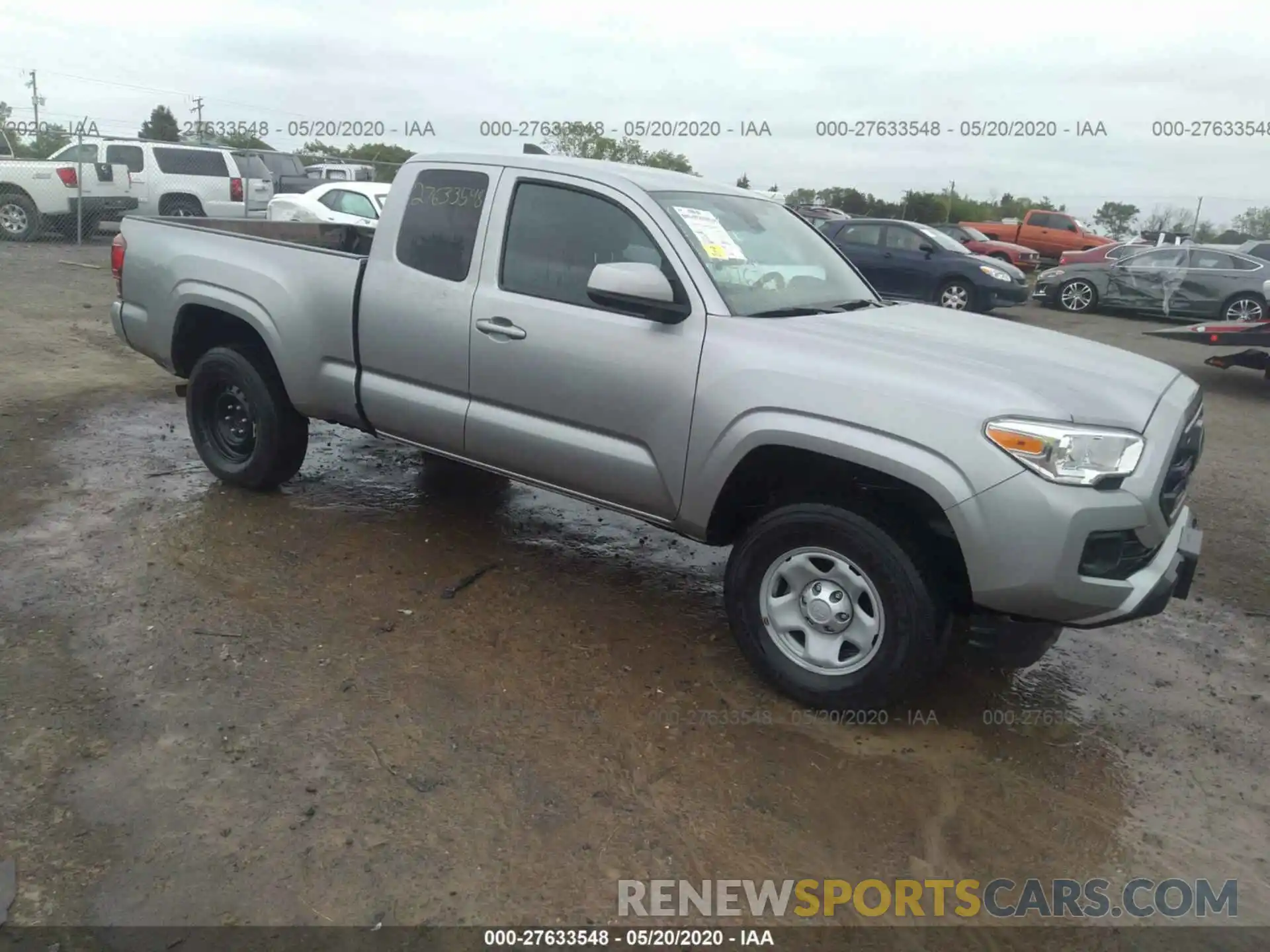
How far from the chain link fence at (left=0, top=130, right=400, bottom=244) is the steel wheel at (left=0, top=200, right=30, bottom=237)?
0.01 meters

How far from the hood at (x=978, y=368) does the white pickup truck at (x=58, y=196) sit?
1664 cm

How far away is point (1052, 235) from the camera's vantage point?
27172 millimetres

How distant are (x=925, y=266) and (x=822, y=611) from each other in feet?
43.7

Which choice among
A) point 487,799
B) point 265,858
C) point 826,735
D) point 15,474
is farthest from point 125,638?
point 826,735

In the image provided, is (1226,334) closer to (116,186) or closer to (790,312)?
(790,312)

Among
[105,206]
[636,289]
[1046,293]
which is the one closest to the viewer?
[636,289]

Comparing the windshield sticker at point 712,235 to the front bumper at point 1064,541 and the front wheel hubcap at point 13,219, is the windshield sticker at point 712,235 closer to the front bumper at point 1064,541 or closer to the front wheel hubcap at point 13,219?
the front bumper at point 1064,541

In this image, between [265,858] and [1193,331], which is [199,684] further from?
[1193,331]

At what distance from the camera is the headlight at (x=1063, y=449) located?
A: 119 inches

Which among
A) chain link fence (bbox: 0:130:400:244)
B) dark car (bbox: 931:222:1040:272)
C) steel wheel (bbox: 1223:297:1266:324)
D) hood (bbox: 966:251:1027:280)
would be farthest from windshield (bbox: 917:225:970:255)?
chain link fence (bbox: 0:130:400:244)

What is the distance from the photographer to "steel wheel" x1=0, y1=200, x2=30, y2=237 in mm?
16672

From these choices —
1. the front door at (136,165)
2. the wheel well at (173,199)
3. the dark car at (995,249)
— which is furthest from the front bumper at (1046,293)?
the front door at (136,165)

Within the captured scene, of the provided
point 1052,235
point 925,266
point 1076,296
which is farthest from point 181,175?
point 1052,235

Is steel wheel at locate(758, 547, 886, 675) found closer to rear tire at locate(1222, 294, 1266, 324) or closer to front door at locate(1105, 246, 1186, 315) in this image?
rear tire at locate(1222, 294, 1266, 324)
